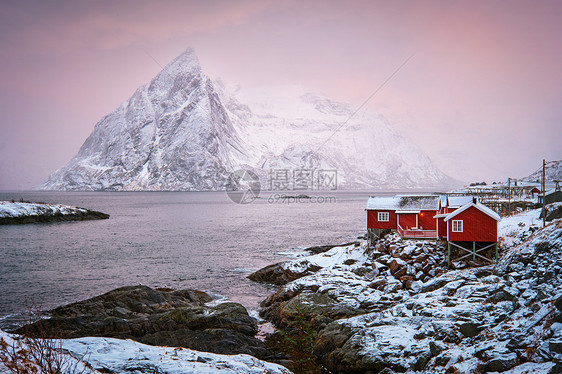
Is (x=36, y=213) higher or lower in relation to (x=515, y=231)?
lower

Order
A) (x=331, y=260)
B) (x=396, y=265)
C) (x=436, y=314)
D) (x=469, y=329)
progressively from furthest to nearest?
1. (x=331, y=260)
2. (x=396, y=265)
3. (x=436, y=314)
4. (x=469, y=329)

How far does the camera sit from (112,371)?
12.9m

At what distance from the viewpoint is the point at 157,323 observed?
22.9m

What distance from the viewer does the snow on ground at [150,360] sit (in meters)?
13.3

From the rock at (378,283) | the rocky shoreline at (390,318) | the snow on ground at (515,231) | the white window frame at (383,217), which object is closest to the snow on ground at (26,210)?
the rocky shoreline at (390,318)

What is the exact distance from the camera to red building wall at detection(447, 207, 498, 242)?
3105cm

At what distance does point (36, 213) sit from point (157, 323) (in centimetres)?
8131

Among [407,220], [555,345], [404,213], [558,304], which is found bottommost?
[555,345]

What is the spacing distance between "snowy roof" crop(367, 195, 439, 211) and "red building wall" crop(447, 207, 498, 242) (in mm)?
10207

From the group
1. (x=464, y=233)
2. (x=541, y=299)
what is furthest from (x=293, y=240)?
(x=541, y=299)

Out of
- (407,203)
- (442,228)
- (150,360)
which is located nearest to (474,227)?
(442,228)

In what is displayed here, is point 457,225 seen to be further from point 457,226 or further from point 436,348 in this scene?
point 436,348

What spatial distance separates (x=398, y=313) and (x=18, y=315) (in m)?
26.1

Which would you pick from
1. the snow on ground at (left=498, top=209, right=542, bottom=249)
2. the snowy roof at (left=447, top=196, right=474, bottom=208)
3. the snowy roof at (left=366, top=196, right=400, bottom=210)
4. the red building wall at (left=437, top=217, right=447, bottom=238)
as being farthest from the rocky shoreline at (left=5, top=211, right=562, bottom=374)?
the snowy roof at (left=366, top=196, right=400, bottom=210)
